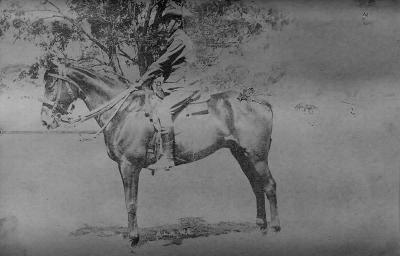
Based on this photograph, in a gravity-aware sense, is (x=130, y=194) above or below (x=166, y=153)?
below

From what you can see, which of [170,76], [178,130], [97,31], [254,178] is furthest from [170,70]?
[254,178]

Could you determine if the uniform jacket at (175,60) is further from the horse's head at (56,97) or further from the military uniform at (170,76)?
the horse's head at (56,97)

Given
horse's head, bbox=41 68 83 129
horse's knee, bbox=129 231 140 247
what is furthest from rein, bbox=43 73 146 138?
horse's knee, bbox=129 231 140 247

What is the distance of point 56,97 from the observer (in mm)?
3240

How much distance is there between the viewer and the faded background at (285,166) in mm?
3205

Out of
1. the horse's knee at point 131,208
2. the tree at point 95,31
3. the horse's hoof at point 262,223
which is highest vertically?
the tree at point 95,31

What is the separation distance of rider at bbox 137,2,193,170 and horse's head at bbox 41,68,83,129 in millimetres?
408

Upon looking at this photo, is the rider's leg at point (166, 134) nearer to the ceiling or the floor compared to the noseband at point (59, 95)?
nearer to the floor

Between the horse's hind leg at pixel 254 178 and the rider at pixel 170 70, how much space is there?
0.36 m

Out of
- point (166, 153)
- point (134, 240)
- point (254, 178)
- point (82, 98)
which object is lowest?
point (134, 240)

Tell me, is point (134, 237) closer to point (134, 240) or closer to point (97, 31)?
point (134, 240)

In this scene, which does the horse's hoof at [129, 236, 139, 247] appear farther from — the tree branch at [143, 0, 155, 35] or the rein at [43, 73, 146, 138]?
the tree branch at [143, 0, 155, 35]

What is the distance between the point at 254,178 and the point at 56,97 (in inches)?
46.2

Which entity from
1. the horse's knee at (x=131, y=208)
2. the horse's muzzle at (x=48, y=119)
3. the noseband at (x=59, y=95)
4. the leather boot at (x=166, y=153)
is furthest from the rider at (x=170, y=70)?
the horse's muzzle at (x=48, y=119)
